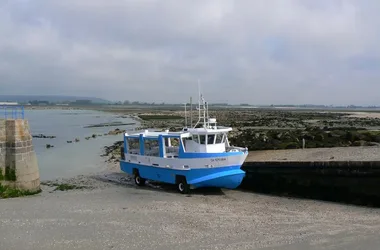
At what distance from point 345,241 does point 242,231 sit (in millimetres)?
3062

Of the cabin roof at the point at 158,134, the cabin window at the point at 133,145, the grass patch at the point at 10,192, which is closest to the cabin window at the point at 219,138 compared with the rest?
the cabin roof at the point at 158,134

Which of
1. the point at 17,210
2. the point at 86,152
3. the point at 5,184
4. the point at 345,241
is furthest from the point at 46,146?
the point at 345,241

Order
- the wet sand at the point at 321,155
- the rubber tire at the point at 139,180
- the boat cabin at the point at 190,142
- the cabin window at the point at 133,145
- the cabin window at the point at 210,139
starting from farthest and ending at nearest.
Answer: the cabin window at the point at 133,145, the rubber tire at the point at 139,180, the wet sand at the point at 321,155, the cabin window at the point at 210,139, the boat cabin at the point at 190,142

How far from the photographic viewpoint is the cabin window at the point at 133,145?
2284 cm

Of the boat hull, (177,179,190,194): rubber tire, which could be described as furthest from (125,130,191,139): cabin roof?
(177,179,190,194): rubber tire

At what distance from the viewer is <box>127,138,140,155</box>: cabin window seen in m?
22.8

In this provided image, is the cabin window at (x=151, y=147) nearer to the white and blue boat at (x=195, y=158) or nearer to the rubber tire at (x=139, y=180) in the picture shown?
the white and blue boat at (x=195, y=158)

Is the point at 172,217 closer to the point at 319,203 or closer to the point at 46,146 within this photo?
the point at 319,203

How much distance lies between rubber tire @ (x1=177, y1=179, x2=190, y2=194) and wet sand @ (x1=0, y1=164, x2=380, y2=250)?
0.32 m

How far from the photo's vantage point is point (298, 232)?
12680mm

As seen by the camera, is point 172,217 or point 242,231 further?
point 172,217

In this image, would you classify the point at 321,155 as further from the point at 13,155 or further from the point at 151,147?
the point at 13,155

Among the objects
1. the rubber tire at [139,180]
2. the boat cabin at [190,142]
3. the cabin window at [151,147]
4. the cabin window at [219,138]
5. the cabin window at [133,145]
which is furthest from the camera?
the cabin window at [133,145]

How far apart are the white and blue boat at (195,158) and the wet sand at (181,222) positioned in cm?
82
